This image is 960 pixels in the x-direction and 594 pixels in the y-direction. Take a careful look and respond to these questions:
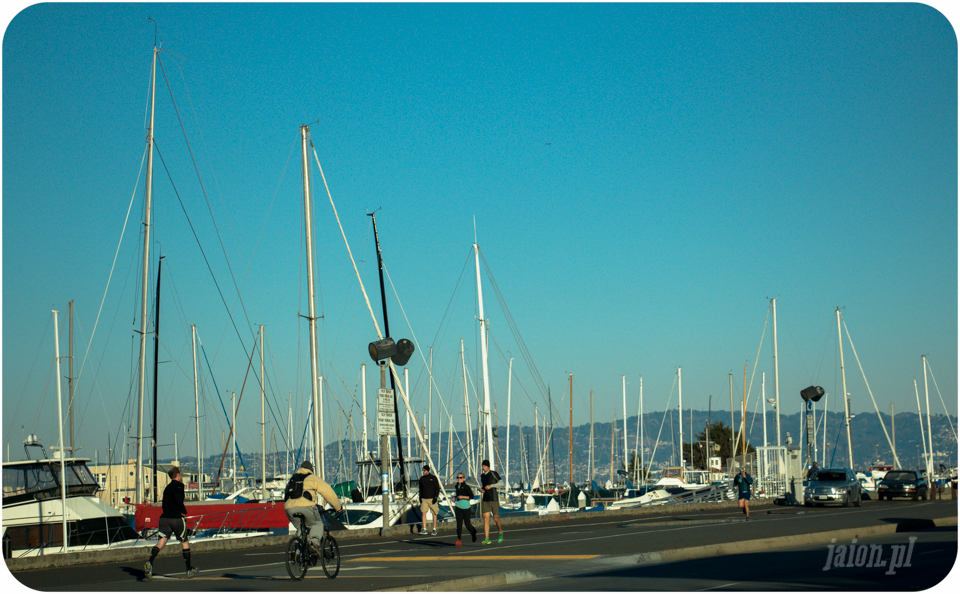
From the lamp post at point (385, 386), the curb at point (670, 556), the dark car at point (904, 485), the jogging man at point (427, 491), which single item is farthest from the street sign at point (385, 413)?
the dark car at point (904, 485)

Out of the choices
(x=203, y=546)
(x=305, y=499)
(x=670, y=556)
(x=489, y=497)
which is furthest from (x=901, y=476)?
(x=305, y=499)

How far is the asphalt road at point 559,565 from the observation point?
508 inches

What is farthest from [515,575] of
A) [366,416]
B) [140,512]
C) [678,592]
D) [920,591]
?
[366,416]

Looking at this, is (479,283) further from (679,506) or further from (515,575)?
(515,575)

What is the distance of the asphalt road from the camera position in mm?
12906

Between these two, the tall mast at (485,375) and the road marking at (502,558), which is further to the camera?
the tall mast at (485,375)

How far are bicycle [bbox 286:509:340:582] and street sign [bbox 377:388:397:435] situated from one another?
8679 millimetres

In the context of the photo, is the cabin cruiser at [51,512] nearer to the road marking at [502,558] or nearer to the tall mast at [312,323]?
the tall mast at [312,323]

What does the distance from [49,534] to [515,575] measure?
1451 centimetres

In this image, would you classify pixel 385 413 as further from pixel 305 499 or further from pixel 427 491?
pixel 305 499

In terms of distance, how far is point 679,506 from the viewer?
35812mm

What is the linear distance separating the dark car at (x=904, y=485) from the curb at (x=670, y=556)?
21321 millimetres

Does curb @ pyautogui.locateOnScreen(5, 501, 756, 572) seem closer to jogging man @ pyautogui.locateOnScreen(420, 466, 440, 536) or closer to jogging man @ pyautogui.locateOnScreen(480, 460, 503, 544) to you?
jogging man @ pyautogui.locateOnScreen(420, 466, 440, 536)

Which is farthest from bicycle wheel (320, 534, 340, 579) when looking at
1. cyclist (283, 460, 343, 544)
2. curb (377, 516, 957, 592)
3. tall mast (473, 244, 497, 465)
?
tall mast (473, 244, 497, 465)
